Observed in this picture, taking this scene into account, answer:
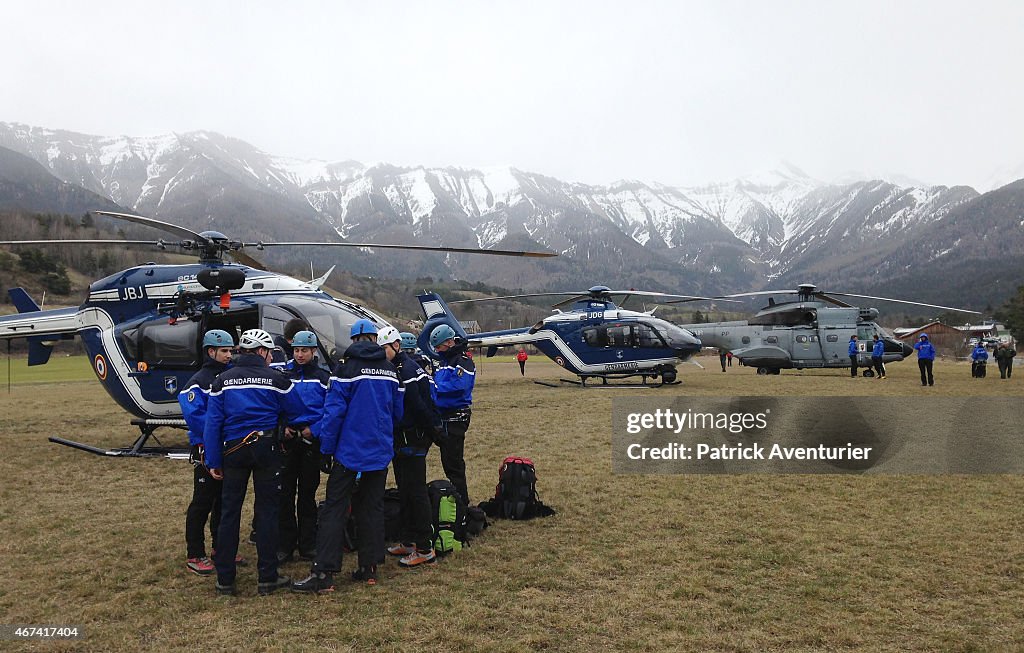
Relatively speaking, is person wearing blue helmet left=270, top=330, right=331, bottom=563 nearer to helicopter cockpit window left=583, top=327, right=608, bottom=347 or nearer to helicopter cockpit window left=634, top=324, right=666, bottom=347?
helicopter cockpit window left=583, top=327, right=608, bottom=347

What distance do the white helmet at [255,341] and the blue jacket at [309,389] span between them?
1.19ft

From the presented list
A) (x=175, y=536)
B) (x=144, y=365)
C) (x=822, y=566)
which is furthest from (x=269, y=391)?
(x=144, y=365)

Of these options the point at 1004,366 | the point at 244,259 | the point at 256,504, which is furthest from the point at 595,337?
the point at 256,504

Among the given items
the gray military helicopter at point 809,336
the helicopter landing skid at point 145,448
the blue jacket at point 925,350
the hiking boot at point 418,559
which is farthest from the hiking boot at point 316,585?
the gray military helicopter at point 809,336

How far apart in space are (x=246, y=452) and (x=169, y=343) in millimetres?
6572

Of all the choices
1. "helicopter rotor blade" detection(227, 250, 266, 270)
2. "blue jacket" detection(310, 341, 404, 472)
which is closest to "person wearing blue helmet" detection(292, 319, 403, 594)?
"blue jacket" detection(310, 341, 404, 472)

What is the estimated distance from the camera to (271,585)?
5.16 m

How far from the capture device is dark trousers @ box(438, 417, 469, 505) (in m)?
6.67

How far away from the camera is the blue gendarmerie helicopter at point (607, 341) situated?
2203 cm

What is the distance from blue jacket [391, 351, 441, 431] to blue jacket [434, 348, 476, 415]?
56 cm

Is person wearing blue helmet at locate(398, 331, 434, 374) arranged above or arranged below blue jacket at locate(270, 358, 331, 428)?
above

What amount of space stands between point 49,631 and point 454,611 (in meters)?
2.70

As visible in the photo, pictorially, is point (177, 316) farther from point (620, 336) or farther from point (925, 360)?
point (925, 360)

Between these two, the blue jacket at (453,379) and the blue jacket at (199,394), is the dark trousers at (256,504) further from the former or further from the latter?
the blue jacket at (453,379)
